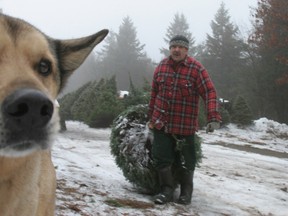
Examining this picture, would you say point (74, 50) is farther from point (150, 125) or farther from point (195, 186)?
point (195, 186)

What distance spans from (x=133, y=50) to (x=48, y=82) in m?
59.1

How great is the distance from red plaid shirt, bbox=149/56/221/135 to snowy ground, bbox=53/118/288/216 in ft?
3.70

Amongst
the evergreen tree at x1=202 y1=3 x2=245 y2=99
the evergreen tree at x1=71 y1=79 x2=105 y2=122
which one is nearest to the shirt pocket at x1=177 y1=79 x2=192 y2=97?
the evergreen tree at x1=71 y1=79 x2=105 y2=122

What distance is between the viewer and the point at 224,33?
1716 inches

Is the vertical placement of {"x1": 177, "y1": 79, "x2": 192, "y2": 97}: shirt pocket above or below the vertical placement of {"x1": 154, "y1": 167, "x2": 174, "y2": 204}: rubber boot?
above

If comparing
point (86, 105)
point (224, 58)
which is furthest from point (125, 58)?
point (86, 105)

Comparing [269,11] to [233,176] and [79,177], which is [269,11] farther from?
[79,177]

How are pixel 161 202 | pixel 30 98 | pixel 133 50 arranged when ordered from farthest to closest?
pixel 133 50, pixel 161 202, pixel 30 98

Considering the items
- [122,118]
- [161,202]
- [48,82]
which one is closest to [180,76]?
[122,118]

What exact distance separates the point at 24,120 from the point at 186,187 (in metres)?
4.15

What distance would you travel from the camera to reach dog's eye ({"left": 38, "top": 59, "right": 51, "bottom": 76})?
3.04 meters

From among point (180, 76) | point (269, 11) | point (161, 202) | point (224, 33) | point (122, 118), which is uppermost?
point (224, 33)

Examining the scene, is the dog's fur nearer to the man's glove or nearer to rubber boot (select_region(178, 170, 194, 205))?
the man's glove

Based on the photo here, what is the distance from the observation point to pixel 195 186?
23.2ft
